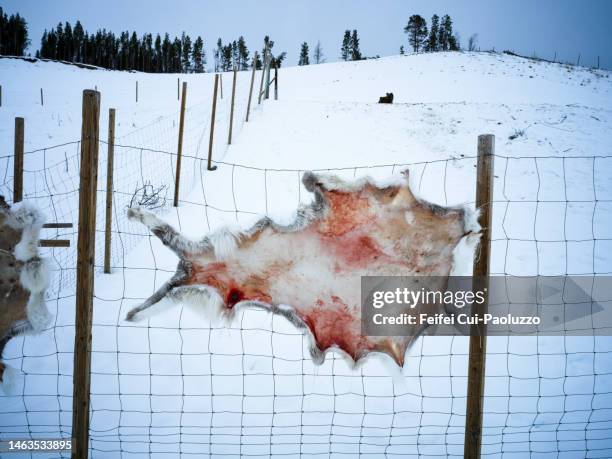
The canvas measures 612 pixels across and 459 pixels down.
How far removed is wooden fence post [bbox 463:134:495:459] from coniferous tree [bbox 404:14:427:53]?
72210 millimetres

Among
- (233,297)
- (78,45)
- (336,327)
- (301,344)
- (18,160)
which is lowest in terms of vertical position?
(301,344)

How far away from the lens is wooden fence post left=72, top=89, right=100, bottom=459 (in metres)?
2.11

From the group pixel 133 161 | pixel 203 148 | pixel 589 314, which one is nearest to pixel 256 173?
pixel 203 148

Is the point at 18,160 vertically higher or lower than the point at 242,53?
lower

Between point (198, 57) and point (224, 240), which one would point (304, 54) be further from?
point (224, 240)

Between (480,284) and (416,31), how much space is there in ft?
249

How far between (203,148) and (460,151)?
7.55m

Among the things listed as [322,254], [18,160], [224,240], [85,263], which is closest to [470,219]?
[322,254]

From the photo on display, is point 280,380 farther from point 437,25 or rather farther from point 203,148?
point 437,25

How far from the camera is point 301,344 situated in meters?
3.89

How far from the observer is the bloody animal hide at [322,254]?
6.62 feet

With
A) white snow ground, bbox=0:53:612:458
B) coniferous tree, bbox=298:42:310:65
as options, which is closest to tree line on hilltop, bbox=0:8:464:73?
coniferous tree, bbox=298:42:310:65

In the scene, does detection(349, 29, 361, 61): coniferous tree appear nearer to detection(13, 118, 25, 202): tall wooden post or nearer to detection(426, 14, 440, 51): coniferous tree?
detection(426, 14, 440, 51): coniferous tree

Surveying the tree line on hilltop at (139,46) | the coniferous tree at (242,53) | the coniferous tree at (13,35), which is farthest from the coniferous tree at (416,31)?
the coniferous tree at (13,35)
